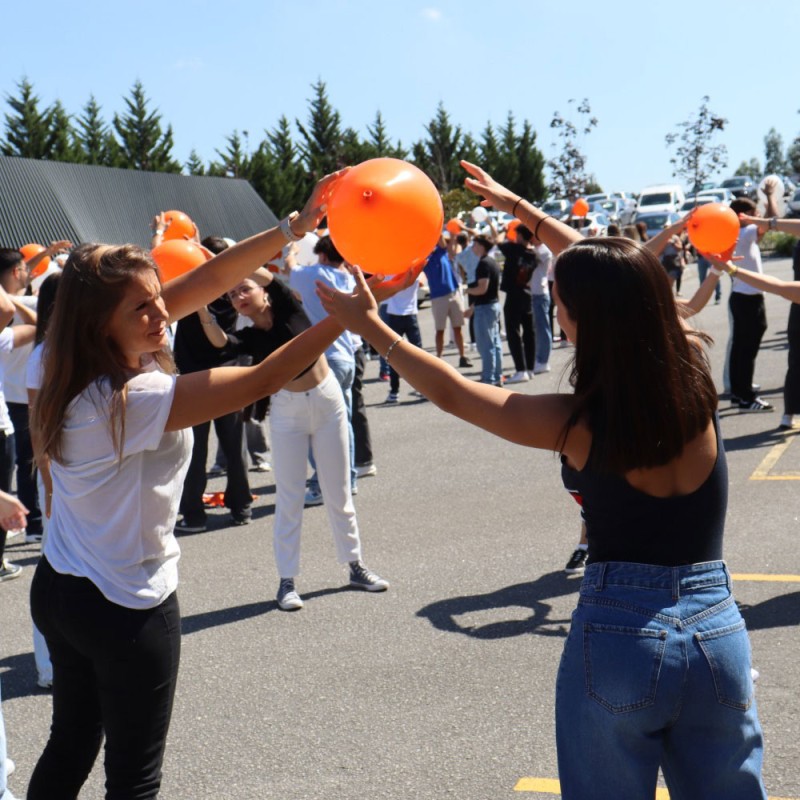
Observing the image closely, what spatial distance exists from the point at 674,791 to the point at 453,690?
236 cm

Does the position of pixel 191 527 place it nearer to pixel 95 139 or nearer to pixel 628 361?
pixel 628 361

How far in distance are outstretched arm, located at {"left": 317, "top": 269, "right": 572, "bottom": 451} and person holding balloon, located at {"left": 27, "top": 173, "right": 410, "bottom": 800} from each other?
0.13 meters

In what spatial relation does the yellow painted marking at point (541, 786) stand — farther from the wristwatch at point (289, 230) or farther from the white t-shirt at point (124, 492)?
the wristwatch at point (289, 230)

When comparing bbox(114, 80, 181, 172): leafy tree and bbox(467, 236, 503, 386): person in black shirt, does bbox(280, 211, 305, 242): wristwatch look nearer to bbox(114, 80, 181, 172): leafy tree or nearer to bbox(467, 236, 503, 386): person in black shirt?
bbox(467, 236, 503, 386): person in black shirt

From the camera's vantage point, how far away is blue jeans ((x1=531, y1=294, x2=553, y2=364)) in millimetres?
14430

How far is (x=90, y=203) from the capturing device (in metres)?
27.7

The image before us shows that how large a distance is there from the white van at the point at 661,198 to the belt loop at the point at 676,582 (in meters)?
43.2

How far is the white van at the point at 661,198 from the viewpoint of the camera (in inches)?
1738

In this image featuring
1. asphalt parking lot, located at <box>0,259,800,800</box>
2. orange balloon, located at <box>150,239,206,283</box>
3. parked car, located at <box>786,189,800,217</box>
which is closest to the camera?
asphalt parking lot, located at <box>0,259,800,800</box>

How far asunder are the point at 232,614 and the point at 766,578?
10.2 feet

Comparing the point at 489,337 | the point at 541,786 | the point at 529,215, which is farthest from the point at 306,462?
the point at 489,337

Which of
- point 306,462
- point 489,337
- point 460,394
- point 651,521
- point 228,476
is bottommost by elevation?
point 228,476

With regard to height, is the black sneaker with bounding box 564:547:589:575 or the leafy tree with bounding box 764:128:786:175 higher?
the leafy tree with bounding box 764:128:786:175

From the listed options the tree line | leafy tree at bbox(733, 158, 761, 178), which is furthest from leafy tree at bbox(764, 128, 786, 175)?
the tree line
